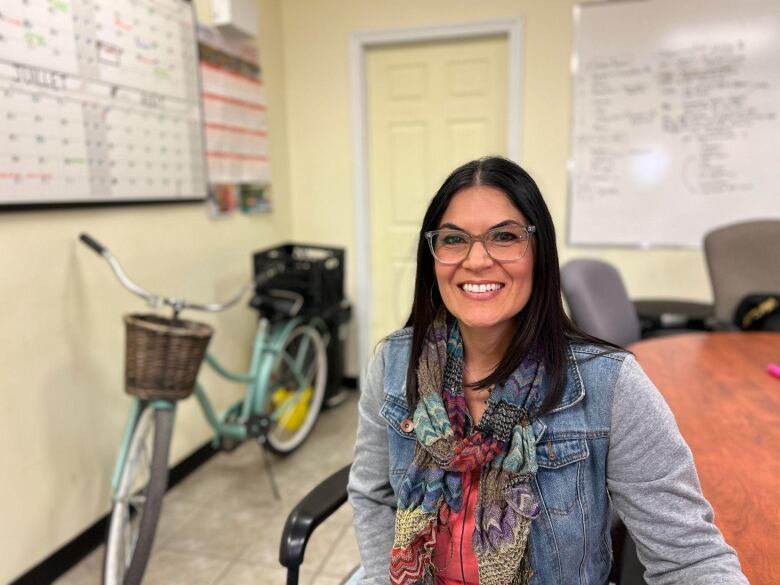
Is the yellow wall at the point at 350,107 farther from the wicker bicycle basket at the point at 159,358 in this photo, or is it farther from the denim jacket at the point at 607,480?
the denim jacket at the point at 607,480

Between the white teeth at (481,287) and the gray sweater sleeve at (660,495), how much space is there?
23 centimetres

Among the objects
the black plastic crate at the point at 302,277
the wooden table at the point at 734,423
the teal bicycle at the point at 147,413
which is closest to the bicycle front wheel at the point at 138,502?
the teal bicycle at the point at 147,413

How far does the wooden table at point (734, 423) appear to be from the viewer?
887 millimetres

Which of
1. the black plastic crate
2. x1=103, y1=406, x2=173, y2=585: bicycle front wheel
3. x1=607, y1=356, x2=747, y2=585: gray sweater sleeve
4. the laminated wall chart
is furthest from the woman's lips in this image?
the laminated wall chart

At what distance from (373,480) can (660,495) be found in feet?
1.60

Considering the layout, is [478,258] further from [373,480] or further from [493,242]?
[373,480]

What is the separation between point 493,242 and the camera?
34.0 inches

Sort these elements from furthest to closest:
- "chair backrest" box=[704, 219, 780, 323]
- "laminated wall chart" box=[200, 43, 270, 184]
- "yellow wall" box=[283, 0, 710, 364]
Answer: "yellow wall" box=[283, 0, 710, 364] → "laminated wall chart" box=[200, 43, 270, 184] → "chair backrest" box=[704, 219, 780, 323]

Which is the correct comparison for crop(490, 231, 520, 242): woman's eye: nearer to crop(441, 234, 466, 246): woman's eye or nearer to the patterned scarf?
crop(441, 234, 466, 246): woman's eye

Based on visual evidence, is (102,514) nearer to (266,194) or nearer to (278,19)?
(266,194)

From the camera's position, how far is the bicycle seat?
8.18ft

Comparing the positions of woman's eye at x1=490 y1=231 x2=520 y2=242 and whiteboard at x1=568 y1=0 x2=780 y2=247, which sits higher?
whiteboard at x1=568 y1=0 x2=780 y2=247

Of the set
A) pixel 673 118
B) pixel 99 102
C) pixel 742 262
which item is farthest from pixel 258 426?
pixel 673 118

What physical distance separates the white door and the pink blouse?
2.01 meters
